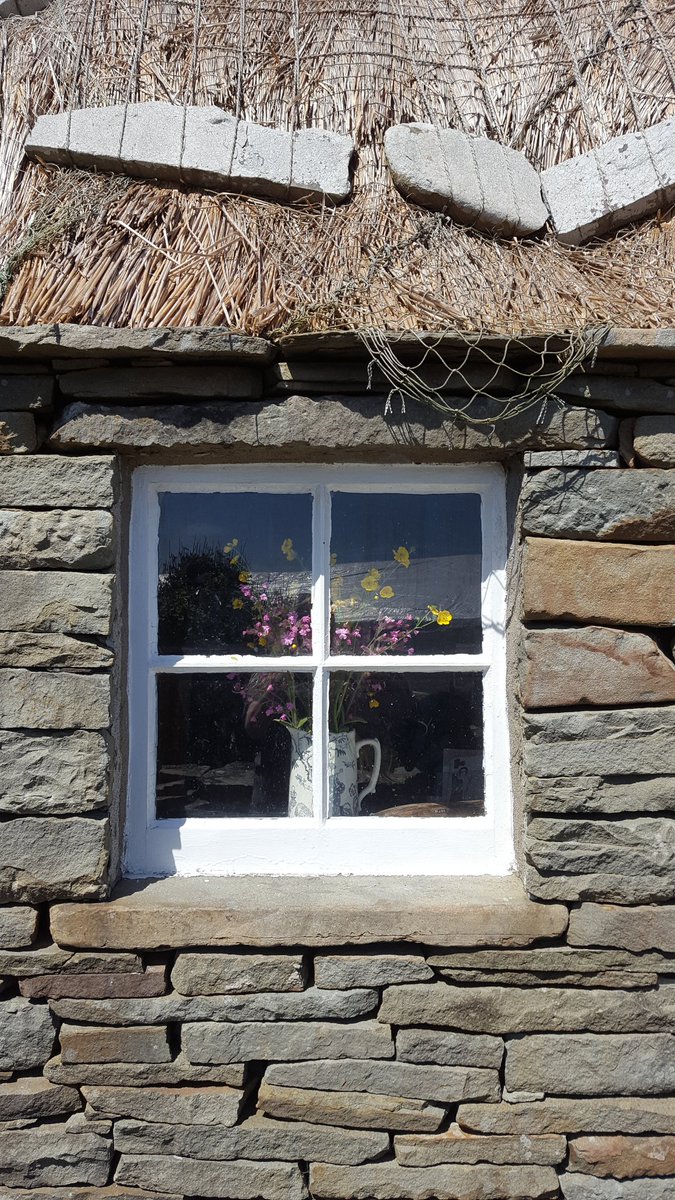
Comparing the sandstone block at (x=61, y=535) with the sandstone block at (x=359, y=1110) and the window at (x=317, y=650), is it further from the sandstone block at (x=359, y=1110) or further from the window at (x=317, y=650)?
the sandstone block at (x=359, y=1110)

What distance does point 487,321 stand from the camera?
2.03 meters

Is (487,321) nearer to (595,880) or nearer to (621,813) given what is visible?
(621,813)

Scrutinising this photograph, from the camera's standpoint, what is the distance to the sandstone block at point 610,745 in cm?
207

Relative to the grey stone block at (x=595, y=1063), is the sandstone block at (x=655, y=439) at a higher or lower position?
higher

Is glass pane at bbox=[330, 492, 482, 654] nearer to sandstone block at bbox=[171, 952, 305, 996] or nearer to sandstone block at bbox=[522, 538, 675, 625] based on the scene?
sandstone block at bbox=[522, 538, 675, 625]

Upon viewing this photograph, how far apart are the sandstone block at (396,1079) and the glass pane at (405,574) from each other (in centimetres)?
106

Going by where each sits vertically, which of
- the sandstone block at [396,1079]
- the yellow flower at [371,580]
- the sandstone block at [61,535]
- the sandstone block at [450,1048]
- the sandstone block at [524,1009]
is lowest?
the sandstone block at [396,1079]

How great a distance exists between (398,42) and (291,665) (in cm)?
205

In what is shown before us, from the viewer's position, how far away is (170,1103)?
2.09m

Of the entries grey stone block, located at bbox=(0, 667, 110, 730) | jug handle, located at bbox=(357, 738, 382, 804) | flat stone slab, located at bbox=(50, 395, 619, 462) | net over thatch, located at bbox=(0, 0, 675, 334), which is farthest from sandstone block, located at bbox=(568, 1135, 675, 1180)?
net over thatch, located at bbox=(0, 0, 675, 334)

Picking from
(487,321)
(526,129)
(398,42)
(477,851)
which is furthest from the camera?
(398,42)

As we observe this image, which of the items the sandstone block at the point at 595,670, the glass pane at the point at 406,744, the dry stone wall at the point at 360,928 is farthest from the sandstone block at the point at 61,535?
the sandstone block at the point at 595,670

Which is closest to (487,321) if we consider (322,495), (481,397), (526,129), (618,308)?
(481,397)

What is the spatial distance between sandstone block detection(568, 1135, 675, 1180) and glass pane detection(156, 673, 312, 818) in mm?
1094
